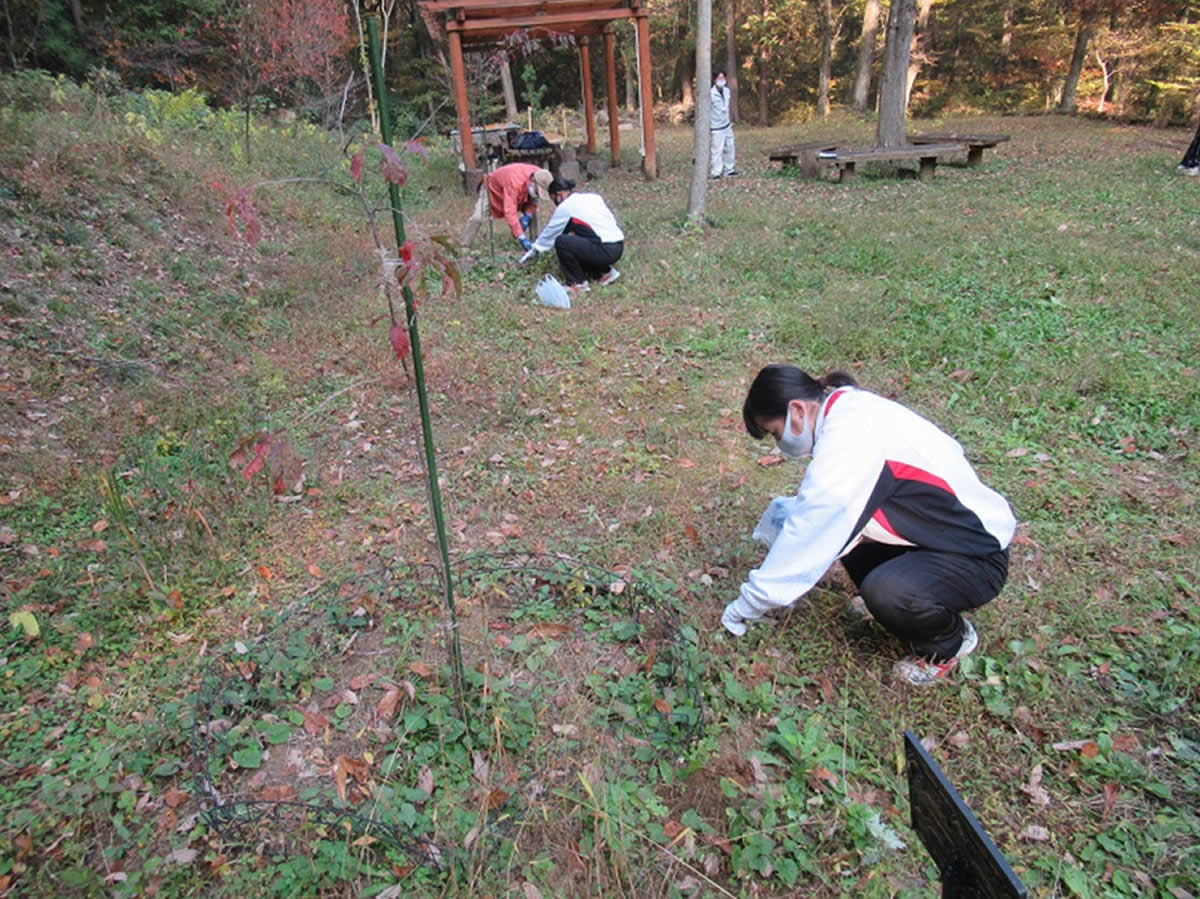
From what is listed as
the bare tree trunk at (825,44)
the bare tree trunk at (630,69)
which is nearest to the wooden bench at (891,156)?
the bare tree trunk at (825,44)

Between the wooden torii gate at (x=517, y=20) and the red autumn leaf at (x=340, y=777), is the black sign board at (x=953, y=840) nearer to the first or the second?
the red autumn leaf at (x=340, y=777)

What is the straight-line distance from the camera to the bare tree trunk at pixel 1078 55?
1734 cm

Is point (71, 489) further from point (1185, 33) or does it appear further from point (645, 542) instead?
point (1185, 33)

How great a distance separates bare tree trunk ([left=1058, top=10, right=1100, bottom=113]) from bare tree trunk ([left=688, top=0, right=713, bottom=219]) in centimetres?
1460

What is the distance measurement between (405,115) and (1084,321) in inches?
632

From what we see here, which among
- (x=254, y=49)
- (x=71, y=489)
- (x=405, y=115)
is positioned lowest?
(x=71, y=489)

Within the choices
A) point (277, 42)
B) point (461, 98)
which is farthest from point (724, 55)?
point (277, 42)

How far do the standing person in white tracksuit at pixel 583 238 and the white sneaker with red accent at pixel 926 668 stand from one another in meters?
5.02

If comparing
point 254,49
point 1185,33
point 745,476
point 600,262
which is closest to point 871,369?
point 745,476

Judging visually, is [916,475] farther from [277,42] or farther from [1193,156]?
[277,42]

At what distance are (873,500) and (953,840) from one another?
1.37m

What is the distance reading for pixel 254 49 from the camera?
1134 cm

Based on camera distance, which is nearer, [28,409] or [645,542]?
[645,542]

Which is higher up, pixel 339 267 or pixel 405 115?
pixel 405 115
